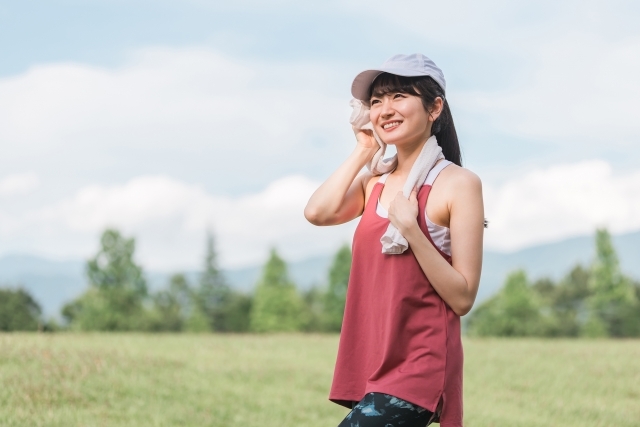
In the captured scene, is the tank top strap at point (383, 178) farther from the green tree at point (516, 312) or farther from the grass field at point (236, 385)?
the green tree at point (516, 312)

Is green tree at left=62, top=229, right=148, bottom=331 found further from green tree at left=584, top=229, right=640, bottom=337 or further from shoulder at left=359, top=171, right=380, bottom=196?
shoulder at left=359, top=171, right=380, bottom=196

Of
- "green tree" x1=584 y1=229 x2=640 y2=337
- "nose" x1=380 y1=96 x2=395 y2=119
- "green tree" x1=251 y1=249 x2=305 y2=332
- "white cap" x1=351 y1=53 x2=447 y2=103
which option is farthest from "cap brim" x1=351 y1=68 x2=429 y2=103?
"green tree" x1=584 y1=229 x2=640 y2=337

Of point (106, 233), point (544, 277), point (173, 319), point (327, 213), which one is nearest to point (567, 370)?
point (327, 213)

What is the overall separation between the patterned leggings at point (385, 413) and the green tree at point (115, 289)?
119ft

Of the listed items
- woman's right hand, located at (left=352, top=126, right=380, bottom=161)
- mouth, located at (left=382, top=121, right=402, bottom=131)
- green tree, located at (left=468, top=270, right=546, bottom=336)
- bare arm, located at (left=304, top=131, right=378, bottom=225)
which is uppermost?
mouth, located at (left=382, top=121, right=402, bottom=131)

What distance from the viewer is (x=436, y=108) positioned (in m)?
3.58

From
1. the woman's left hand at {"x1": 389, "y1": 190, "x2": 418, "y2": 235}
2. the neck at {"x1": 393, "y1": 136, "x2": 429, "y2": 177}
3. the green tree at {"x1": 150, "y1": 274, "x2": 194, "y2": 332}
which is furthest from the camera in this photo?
the green tree at {"x1": 150, "y1": 274, "x2": 194, "y2": 332}

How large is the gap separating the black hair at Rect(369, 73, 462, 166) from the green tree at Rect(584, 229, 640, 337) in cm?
4164

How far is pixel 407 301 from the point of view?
3350 mm

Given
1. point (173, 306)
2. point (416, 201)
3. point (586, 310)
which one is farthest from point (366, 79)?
point (173, 306)

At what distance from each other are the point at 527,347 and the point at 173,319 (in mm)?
33485

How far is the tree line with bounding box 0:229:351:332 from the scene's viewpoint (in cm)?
Answer: 3834

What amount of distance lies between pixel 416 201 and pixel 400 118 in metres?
0.40

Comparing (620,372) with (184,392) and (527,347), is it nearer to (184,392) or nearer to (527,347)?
(527,347)
